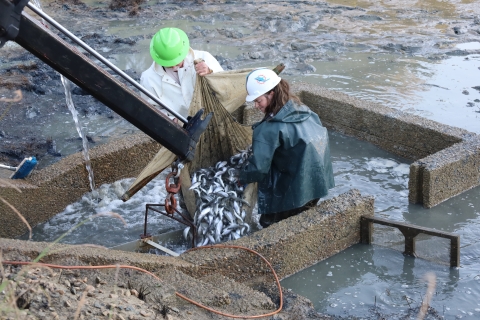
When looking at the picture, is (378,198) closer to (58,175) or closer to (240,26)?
(58,175)

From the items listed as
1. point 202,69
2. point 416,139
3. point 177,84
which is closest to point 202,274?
point 202,69

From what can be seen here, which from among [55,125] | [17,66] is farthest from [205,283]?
[17,66]

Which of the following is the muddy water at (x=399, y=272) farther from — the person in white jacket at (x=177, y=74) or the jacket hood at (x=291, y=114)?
the person in white jacket at (x=177, y=74)

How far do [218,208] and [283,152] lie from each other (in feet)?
2.71

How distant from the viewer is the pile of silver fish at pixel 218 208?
236 inches

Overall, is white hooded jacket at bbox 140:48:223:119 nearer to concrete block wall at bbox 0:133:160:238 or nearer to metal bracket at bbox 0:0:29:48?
concrete block wall at bbox 0:133:160:238

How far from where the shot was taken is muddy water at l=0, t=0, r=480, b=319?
18.2 ft

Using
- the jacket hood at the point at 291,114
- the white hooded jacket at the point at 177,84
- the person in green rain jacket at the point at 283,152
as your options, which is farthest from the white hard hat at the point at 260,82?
the white hooded jacket at the point at 177,84

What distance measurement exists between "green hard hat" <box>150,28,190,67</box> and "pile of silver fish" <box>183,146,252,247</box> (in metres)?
1.19

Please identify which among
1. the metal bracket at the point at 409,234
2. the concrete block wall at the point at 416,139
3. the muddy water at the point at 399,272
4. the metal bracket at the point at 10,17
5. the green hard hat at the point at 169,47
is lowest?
the muddy water at the point at 399,272

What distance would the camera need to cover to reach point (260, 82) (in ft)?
18.8

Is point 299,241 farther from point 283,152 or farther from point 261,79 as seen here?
point 261,79

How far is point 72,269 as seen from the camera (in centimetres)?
471

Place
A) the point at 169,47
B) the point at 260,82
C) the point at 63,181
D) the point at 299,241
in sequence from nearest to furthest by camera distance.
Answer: the point at 299,241
the point at 260,82
the point at 169,47
the point at 63,181
